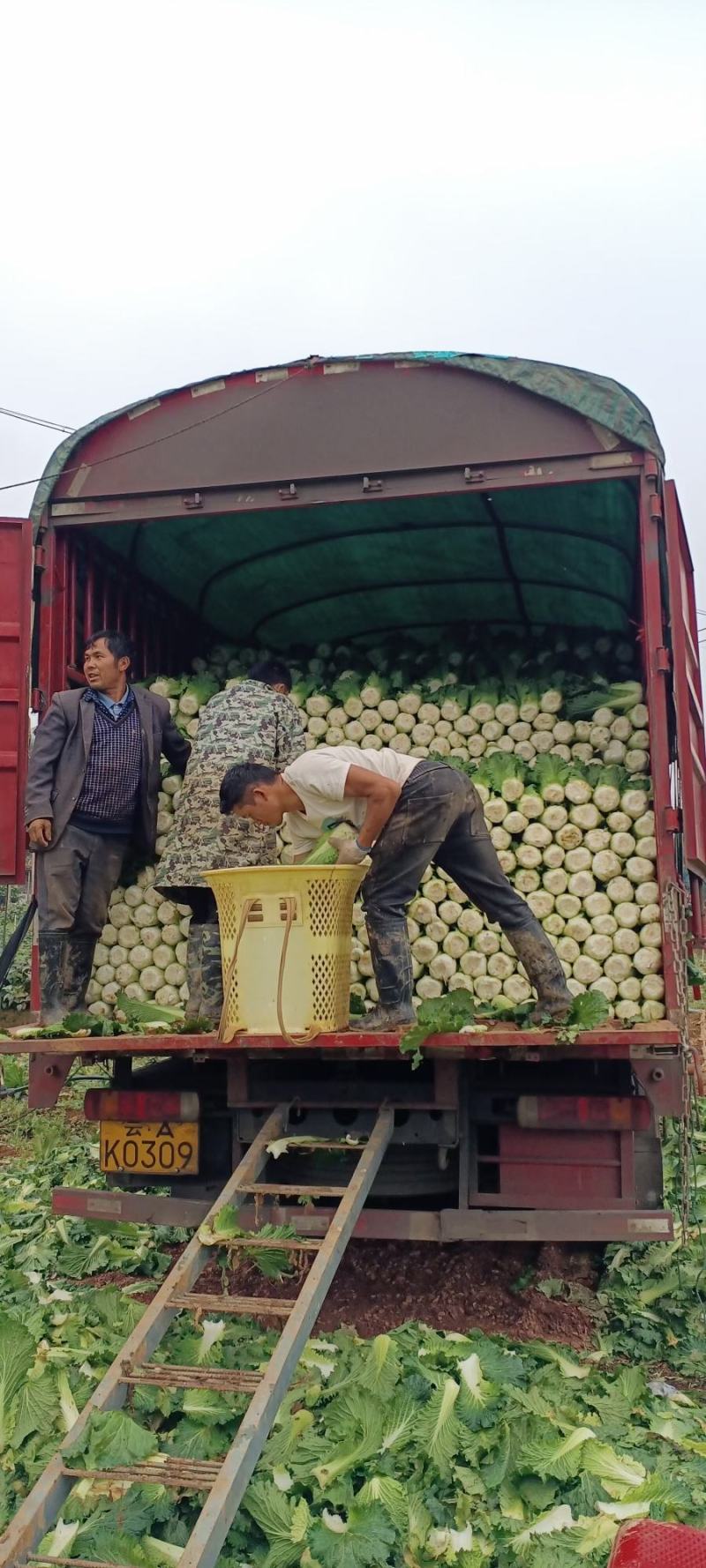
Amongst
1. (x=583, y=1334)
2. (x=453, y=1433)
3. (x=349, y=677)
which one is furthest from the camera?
(x=349, y=677)

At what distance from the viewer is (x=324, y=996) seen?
4.26 metres

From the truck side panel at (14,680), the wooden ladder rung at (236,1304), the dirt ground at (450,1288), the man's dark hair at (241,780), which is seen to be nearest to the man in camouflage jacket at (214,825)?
the man's dark hair at (241,780)

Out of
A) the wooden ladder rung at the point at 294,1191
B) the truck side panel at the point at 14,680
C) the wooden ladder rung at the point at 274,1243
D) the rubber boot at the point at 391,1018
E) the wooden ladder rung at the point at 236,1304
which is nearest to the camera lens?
the wooden ladder rung at the point at 236,1304

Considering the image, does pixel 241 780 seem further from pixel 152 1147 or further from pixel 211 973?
pixel 152 1147

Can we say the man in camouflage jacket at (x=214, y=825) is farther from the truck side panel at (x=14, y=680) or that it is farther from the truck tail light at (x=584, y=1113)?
the truck tail light at (x=584, y=1113)

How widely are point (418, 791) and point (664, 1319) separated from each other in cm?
226

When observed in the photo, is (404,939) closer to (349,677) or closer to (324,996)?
(324,996)

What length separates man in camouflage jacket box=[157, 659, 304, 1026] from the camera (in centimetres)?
495

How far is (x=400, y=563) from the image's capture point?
681cm

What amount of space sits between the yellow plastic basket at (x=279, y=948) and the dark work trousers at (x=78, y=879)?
4.03 feet

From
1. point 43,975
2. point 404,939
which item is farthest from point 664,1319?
point 43,975

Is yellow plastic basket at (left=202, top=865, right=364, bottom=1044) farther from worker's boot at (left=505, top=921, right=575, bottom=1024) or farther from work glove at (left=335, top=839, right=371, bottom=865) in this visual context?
worker's boot at (left=505, top=921, right=575, bottom=1024)

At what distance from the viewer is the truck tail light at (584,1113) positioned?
4184 mm

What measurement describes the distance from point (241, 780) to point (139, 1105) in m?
1.35
